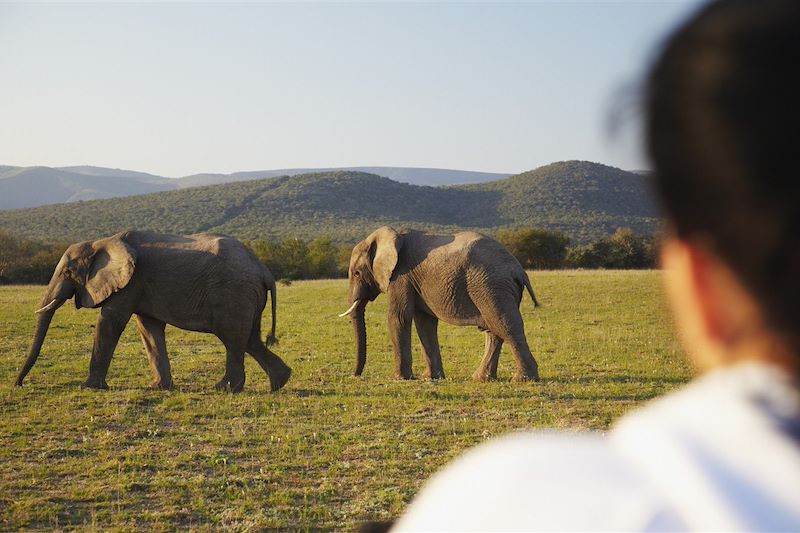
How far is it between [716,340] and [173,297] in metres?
12.0

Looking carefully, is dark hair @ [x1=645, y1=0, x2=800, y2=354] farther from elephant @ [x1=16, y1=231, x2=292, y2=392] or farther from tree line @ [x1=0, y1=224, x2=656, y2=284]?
tree line @ [x1=0, y1=224, x2=656, y2=284]

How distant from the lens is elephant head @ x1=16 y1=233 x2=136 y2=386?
1236 cm

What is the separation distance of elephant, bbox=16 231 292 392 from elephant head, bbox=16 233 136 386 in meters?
0.01

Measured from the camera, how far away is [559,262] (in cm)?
4625

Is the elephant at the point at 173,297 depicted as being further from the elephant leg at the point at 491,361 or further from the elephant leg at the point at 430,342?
the elephant leg at the point at 491,361

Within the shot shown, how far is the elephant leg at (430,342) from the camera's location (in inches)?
533

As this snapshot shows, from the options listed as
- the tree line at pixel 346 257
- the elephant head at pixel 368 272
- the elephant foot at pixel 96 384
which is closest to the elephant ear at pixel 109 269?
the elephant foot at pixel 96 384

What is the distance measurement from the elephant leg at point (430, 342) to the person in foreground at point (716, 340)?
41.1ft

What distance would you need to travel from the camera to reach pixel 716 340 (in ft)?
3.17

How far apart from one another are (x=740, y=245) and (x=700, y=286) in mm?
81

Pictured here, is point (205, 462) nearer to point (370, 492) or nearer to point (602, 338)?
point (370, 492)

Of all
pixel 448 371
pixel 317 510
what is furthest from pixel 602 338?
pixel 317 510

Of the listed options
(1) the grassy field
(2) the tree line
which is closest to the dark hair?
(1) the grassy field

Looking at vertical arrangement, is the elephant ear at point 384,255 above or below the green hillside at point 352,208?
above
